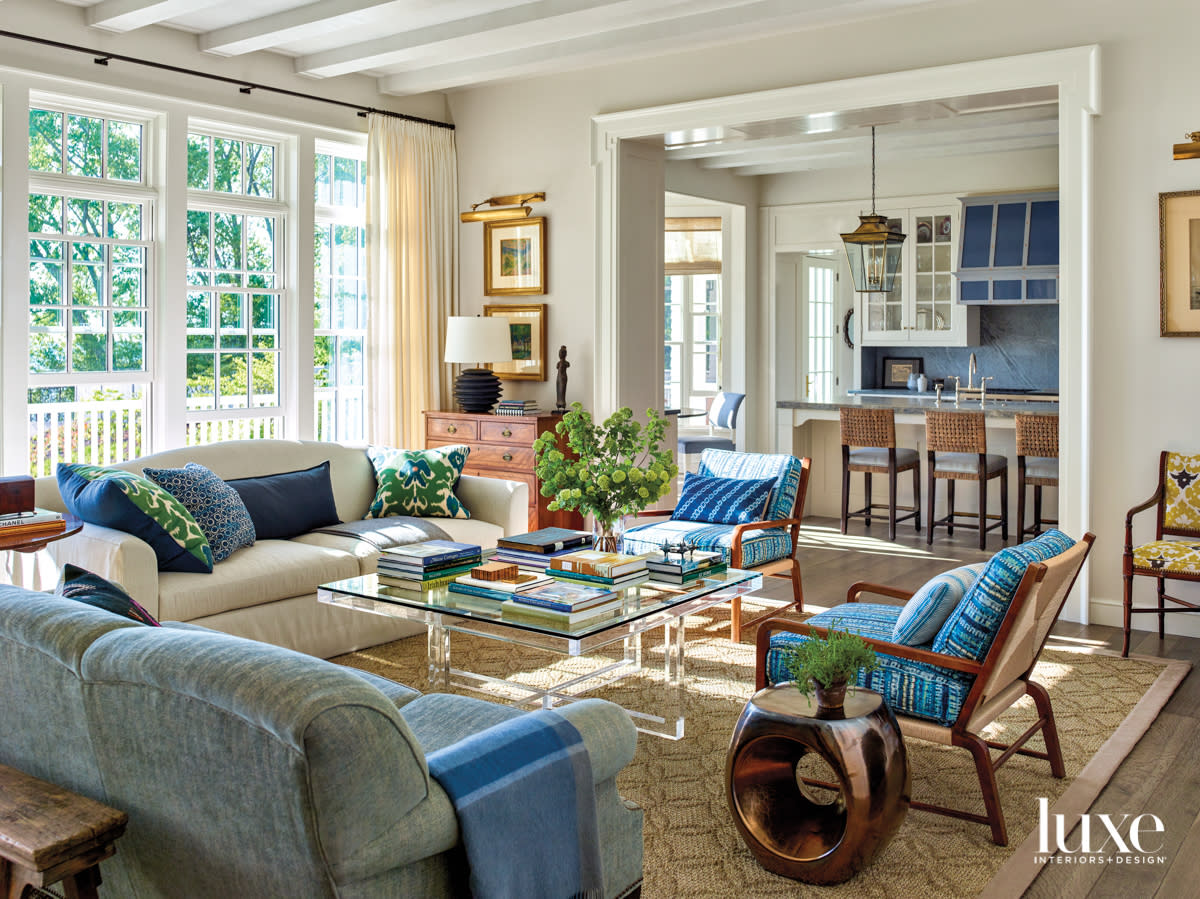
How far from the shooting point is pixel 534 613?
3.33 m

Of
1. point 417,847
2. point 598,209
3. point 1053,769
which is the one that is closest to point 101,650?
point 417,847

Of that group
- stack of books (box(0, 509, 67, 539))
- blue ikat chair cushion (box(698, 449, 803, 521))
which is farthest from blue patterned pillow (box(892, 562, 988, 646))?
stack of books (box(0, 509, 67, 539))

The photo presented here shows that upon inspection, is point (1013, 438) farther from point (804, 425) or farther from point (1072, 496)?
point (1072, 496)

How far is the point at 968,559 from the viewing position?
6.82 metres

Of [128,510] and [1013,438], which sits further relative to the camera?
[1013,438]

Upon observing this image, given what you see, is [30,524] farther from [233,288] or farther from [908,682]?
[908,682]

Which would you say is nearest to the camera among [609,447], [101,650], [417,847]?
[417,847]

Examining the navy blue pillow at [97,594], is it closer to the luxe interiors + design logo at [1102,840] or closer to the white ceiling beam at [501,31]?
the luxe interiors + design logo at [1102,840]

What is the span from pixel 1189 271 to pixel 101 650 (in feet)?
15.2

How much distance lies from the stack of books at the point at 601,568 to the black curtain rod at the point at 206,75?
365 centimetres

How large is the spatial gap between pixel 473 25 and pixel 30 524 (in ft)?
10.6

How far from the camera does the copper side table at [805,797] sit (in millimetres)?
2570

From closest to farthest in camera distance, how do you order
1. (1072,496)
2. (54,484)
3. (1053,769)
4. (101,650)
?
(101,650) → (1053,769) → (54,484) → (1072,496)

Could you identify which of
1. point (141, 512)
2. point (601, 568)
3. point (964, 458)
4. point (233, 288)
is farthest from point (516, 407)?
point (601, 568)
